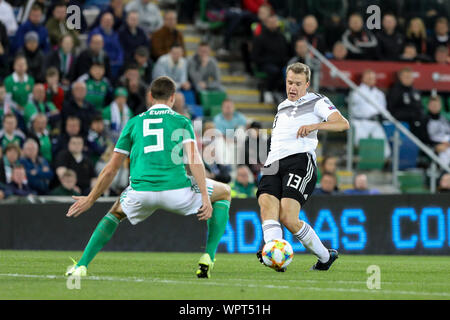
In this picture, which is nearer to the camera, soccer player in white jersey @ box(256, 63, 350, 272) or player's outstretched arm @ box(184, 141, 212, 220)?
player's outstretched arm @ box(184, 141, 212, 220)

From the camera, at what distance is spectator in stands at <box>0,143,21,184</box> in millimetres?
15945

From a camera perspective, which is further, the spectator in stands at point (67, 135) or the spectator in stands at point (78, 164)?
the spectator in stands at point (67, 135)

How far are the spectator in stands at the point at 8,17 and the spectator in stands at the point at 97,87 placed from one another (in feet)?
5.63

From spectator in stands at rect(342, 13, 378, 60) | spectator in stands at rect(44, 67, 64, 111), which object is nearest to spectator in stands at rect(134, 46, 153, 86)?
spectator in stands at rect(44, 67, 64, 111)

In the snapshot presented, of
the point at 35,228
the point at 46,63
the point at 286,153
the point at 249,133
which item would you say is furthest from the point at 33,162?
the point at 286,153

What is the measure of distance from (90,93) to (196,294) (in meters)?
10.8

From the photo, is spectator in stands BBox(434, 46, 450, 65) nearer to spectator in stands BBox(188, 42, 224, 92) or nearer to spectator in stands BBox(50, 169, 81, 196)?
spectator in stands BBox(188, 42, 224, 92)

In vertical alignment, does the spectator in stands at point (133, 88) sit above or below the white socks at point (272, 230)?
above

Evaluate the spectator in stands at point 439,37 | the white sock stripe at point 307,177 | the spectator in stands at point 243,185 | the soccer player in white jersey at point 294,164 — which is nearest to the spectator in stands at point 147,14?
the spectator in stands at point 243,185

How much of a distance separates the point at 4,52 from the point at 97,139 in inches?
94.9

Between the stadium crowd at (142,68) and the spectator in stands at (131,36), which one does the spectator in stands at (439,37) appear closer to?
the stadium crowd at (142,68)

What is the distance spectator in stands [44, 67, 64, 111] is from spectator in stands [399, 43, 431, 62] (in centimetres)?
743

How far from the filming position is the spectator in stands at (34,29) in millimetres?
17922

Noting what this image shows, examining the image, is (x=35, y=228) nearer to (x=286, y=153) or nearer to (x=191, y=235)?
(x=191, y=235)
